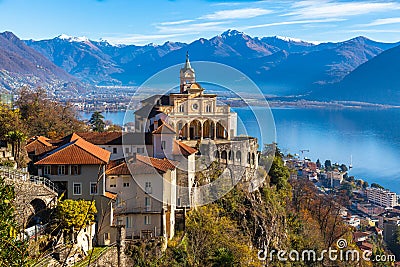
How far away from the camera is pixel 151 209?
1334 cm

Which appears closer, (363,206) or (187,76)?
(187,76)

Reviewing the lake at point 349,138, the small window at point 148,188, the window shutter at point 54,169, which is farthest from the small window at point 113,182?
the lake at point 349,138

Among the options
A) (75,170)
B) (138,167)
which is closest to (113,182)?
(138,167)

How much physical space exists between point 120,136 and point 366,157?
186 ft

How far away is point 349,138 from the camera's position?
8700 cm

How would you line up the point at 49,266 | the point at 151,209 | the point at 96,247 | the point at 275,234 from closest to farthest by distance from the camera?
the point at 49,266
the point at 96,247
the point at 151,209
the point at 275,234

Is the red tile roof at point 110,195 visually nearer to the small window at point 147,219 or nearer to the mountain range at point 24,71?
the small window at point 147,219

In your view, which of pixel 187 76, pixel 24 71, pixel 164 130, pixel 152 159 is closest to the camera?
pixel 152 159

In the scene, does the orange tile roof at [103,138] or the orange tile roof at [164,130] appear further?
the orange tile roof at [103,138]

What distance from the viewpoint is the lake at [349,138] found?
201 ft

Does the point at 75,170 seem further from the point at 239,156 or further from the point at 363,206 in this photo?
the point at 363,206

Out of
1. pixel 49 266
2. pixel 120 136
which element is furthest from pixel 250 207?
pixel 49 266

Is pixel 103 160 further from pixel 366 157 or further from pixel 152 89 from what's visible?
pixel 366 157

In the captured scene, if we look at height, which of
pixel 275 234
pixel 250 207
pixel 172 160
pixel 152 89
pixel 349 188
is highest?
pixel 152 89
